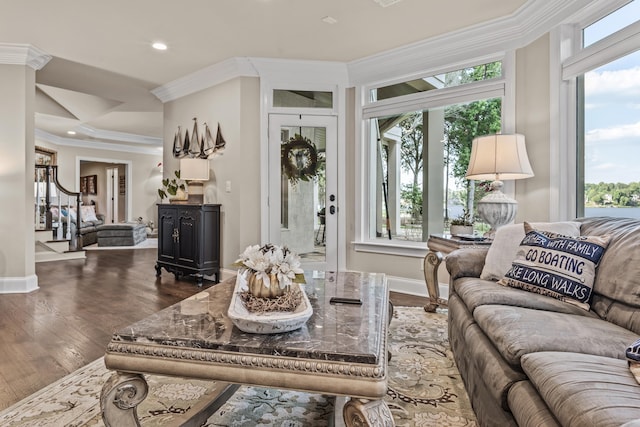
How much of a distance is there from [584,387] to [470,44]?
3.41 m

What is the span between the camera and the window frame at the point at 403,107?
3.40 m

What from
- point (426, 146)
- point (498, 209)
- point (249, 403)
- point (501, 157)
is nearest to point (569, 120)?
point (501, 157)

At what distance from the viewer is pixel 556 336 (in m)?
1.30

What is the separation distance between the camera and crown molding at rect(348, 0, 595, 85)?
9.73 feet

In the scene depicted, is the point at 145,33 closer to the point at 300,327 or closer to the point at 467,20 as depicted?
the point at 467,20

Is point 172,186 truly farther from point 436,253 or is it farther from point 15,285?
point 436,253

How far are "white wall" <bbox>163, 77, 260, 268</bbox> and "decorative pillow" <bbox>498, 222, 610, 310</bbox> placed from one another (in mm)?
2994

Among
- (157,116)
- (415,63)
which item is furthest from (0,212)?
(415,63)

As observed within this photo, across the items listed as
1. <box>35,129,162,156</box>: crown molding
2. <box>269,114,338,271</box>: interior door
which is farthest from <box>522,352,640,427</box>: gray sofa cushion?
<box>35,129,162,156</box>: crown molding

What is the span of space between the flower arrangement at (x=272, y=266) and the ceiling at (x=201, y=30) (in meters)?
2.49

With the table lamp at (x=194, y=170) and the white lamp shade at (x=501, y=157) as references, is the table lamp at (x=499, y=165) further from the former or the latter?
the table lamp at (x=194, y=170)

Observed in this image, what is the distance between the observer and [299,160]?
450cm

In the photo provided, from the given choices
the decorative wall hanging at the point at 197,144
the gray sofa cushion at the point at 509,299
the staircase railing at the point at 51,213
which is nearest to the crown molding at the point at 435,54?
the decorative wall hanging at the point at 197,144

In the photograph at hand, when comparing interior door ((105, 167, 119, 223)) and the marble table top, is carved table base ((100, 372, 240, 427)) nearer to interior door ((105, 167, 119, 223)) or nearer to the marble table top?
the marble table top
